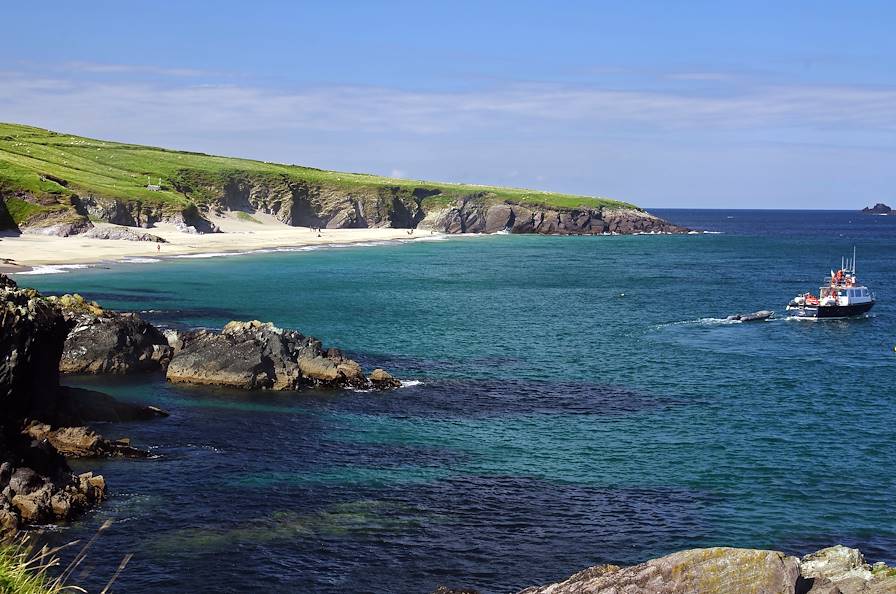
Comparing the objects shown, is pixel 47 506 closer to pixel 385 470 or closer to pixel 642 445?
pixel 385 470

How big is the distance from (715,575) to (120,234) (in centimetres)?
14766

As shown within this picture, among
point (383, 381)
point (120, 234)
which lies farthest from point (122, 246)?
point (383, 381)

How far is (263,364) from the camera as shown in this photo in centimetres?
5562

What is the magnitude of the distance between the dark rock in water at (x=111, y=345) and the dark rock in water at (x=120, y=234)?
93463 mm

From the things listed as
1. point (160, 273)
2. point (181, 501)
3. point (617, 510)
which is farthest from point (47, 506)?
point (160, 273)

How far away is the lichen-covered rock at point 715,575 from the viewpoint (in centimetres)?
1889

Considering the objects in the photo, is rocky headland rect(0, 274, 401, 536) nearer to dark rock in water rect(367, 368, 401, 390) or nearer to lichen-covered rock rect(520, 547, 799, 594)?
dark rock in water rect(367, 368, 401, 390)

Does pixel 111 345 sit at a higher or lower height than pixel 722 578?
lower

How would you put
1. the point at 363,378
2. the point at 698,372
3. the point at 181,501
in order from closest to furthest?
1. the point at 181,501
2. the point at 363,378
3. the point at 698,372

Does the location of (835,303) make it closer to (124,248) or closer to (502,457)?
(502,457)

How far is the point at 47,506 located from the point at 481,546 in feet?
50.3

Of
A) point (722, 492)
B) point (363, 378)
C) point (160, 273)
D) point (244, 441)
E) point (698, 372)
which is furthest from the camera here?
point (160, 273)

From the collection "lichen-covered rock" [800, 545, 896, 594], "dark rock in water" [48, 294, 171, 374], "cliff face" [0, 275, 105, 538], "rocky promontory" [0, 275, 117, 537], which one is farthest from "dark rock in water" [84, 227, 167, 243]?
"lichen-covered rock" [800, 545, 896, 594]

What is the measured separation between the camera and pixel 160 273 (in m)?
119
